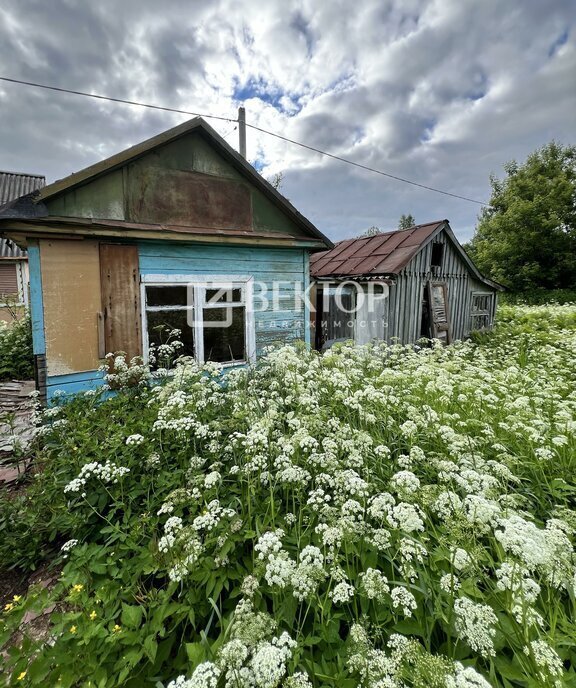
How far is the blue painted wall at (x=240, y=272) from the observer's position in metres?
4.77

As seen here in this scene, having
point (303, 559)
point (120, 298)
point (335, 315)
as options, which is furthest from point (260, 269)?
point (303, 559)

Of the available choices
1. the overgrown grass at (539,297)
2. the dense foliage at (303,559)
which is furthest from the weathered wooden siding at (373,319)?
the overgrown grass at (539,297)

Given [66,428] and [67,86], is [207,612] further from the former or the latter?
[67,86]

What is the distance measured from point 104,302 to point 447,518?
17.0 ft

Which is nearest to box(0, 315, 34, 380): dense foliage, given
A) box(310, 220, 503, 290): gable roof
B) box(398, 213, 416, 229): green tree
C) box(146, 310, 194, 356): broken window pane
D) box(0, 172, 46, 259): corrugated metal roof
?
box(146, 310, 194, 356): broken window pane

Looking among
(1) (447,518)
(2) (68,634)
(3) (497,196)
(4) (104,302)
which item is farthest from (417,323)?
(3) (497,196)

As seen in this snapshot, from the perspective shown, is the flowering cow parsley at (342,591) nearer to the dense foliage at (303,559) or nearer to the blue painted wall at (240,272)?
the dense foliage at (303,559)

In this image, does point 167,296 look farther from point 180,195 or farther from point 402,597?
point 402,597

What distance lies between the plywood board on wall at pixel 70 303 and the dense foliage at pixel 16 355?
367 centimetres

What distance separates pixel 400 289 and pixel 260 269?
500 cm

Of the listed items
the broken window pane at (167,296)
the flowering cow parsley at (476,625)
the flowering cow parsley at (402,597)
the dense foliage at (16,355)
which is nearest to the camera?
the flowering cow parsley at (476,625)

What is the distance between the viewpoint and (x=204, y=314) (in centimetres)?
598

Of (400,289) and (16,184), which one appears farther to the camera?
(16,184)

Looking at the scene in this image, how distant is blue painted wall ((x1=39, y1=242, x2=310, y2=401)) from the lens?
188 inches
